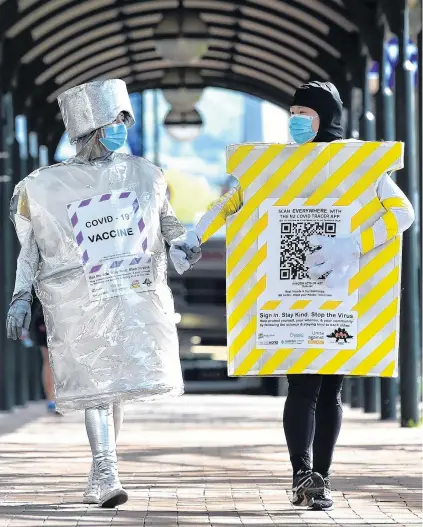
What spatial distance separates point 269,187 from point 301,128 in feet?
0.97

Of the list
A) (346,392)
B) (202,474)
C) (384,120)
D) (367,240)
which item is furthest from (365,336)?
(346,392)

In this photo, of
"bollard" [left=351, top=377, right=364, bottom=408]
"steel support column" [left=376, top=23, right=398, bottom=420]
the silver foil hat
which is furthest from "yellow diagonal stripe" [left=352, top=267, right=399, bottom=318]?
"bollard" [left=351, top=377, right=364, bottom=408]

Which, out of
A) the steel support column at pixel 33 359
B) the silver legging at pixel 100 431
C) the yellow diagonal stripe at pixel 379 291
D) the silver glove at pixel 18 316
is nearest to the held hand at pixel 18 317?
the silver glove at pixel 18 316

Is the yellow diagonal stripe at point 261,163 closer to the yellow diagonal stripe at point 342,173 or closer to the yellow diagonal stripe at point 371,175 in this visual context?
the yellow diagonal stripe at point 342,173

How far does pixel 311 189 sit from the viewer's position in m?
7.69

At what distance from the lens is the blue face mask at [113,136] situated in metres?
7.93

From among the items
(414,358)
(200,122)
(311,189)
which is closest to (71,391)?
(311,189)

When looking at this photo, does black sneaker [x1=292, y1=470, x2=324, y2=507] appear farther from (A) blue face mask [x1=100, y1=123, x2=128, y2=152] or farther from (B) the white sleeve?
(A) blue face mask [x1=100, y1=123, x2=128, y2=152]

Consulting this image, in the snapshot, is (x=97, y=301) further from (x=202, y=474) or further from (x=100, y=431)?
(x=202, y=474)

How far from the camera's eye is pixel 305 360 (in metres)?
7.59

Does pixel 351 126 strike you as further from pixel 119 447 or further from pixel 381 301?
pixel 381 301

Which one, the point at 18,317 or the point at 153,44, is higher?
the point at 153,44

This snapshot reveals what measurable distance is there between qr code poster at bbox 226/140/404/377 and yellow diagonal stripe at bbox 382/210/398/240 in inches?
3.4

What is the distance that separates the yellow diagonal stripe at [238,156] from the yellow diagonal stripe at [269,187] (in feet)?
0.49
